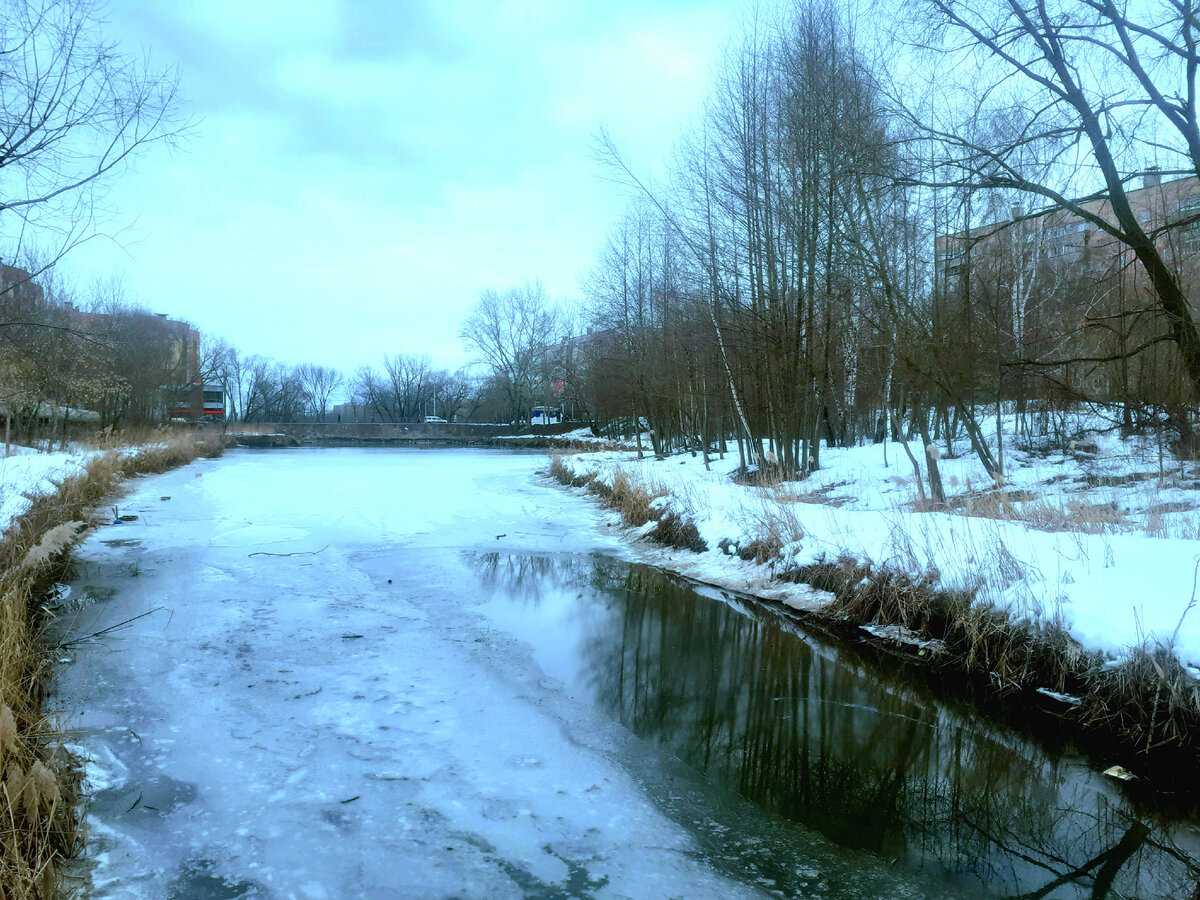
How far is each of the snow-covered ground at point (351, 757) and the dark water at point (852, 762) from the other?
24 centimetres

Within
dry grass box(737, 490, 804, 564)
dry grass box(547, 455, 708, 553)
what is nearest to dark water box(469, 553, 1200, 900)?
dry grass box(737, 490, 804, 564)

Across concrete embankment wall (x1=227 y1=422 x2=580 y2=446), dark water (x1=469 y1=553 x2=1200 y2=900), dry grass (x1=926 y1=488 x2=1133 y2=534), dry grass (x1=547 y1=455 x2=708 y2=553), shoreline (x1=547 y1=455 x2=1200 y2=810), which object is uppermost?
concrete embankment wall (x1=227 y1=422 x2=580 y2=446)

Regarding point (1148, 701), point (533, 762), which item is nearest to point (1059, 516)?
point (1148, 701)

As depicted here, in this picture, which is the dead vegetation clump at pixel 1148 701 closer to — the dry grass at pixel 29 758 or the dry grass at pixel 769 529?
the dry grass at pixel 769 529

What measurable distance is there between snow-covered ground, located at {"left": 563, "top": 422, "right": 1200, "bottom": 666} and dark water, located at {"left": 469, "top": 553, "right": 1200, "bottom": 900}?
105cm

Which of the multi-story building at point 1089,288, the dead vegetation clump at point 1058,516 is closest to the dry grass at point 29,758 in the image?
the dead vegetation clump at point 1058,516

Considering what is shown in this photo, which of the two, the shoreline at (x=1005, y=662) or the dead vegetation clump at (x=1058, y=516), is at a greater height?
the dead vegetation clump at (x=1058, y=516)

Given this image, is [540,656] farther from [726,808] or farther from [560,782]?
[726,808]

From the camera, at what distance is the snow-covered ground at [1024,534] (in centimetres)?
577

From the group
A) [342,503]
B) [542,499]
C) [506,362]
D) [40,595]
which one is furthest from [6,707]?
[506,362]

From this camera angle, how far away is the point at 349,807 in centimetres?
433

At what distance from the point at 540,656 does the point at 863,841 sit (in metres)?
3.61

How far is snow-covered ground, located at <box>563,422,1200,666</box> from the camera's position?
577 centimetres

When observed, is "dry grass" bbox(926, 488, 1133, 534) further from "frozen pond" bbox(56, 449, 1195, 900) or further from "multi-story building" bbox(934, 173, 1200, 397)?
"frozen pond" bbox(56, 449, 1195, 900)
